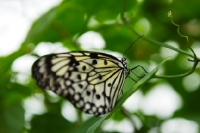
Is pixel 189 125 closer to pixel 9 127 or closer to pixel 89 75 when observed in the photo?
pixel 89 75

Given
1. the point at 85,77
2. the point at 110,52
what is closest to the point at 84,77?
the point at 85,77

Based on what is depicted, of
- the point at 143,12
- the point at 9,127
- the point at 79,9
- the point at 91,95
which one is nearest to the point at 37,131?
the point at 9,127

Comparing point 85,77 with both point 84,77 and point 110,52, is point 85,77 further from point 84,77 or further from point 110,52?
point 110,52

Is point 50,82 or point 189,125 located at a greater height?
point 50,82
